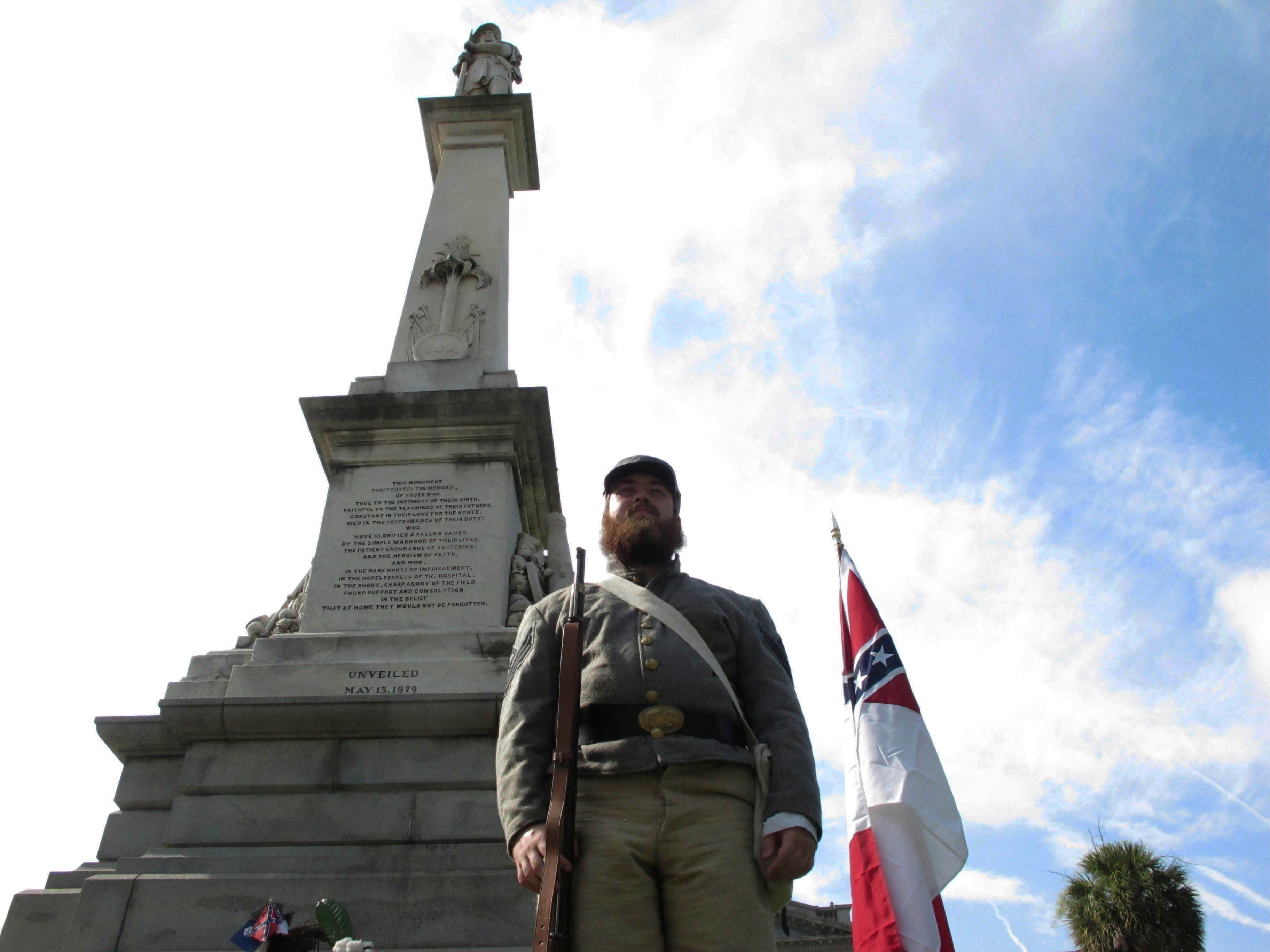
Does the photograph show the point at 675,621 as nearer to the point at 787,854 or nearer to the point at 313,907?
the point at 787,854

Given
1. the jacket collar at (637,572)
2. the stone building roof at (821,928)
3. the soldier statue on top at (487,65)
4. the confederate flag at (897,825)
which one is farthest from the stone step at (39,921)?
the stone building roof at (821,928)

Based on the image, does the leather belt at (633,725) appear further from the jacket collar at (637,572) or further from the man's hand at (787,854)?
the jacket collar at (637,572)

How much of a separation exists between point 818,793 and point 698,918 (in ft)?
1.78

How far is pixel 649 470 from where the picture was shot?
→ 3686 mm

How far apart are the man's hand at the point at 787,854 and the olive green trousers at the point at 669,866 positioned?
60 millimetres

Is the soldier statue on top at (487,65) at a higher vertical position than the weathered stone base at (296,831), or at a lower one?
higher

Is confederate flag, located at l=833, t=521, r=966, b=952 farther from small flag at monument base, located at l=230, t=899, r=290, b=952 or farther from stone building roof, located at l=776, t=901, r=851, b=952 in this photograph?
stone building roof, located at l=776, t=901, r=851, b=952

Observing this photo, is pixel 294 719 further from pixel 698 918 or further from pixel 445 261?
pixel 445 261

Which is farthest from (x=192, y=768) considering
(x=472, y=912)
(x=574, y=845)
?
(x=574, y=845)

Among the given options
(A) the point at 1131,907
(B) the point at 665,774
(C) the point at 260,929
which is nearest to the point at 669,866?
(B) the point at 665,774

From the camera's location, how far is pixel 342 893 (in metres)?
4.77

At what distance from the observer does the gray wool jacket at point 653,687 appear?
2.80 meters

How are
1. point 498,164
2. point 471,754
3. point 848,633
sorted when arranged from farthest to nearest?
point 498,164 → point 848,633 → point 471,754

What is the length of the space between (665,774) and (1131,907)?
16088mm
